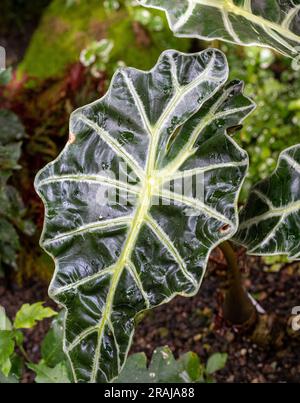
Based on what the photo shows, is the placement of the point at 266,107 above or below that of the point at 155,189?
above

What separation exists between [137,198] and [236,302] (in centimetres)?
54

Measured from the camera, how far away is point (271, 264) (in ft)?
5.62

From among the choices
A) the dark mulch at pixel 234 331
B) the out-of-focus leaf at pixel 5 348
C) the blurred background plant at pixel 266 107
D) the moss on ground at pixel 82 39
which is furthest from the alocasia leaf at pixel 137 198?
the moss on ground at pixel 82 39

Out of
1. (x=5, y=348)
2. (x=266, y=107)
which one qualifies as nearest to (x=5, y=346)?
(x=5, y=348)

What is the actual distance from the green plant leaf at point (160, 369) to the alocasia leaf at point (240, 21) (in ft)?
2.26

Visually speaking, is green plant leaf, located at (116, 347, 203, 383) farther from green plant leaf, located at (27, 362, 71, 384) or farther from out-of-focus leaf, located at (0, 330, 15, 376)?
out-of-focus leaf, located at (0, 330, 15, 376)

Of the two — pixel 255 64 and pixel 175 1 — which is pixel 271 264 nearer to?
pixel 255 64

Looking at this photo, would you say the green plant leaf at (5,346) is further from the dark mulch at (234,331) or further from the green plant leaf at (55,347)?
the dark mulch at (234,331)

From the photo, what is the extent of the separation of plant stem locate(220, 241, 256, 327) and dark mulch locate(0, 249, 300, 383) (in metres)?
0.04

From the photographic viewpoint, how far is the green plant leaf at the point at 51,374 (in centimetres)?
119

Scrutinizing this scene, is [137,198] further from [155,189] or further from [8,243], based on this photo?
[8,243]

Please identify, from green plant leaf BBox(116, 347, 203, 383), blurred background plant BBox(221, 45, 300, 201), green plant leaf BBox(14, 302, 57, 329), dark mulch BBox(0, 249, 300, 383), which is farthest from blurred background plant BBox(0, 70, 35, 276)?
blurred background plant BBox(221, 45, 300, 201)

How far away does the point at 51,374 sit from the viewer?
3.93ft

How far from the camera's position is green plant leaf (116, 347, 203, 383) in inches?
47.1
